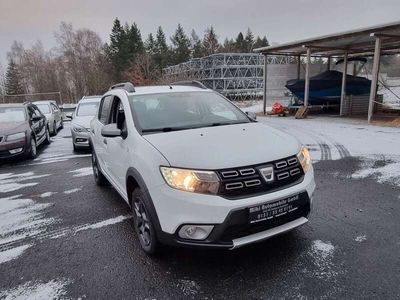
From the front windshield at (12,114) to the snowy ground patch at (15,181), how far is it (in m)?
2.35

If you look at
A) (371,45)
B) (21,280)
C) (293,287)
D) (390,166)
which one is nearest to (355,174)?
(390,166)

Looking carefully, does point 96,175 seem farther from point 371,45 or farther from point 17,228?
point 371,45

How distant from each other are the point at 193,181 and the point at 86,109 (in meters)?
8.87

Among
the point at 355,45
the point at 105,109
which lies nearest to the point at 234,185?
the point at 105,109

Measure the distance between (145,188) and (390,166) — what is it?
5.44 meters

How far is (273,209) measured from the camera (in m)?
2.62

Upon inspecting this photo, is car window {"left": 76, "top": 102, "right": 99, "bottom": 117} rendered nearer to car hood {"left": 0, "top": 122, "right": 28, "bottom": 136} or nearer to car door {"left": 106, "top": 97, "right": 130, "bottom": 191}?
car hood {"left": 0, "top": 122, "right": 28, "bottom": 136}

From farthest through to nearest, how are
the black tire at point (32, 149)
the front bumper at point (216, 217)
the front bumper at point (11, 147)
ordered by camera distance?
the black tire at point (32, 149) < the front bumper at point (11, 147) < the front bumper at point (216, 217)

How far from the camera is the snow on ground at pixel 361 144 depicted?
589 cm

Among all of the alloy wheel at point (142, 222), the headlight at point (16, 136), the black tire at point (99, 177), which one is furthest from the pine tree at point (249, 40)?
the alloy wheel at point (142, 222)

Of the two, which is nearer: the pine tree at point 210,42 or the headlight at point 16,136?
the headlight at point 16,136

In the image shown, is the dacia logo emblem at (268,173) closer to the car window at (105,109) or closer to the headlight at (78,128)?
the car window at (105,109)

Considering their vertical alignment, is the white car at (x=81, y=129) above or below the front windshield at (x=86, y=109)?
below

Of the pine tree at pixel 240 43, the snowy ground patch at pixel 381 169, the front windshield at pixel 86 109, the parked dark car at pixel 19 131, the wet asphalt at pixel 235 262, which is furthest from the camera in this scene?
the pine tree at pixel 240 43
